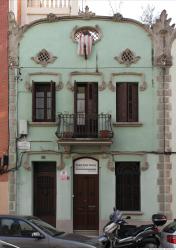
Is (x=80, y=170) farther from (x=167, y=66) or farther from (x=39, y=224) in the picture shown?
(x=39, y=224)

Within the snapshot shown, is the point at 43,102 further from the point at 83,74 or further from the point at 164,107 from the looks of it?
the point at 164,107

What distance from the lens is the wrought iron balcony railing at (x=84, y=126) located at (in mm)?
22203

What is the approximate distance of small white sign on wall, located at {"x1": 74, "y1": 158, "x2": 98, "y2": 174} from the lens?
22906 millimetres

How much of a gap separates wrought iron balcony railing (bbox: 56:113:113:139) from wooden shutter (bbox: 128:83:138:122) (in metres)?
1.06

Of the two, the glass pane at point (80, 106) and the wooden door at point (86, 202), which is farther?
the glass pane at point (80, 106)

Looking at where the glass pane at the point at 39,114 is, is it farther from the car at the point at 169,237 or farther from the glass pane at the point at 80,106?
the car at the point at 169,237

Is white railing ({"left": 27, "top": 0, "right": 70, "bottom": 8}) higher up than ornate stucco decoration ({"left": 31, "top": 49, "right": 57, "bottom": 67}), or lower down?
higher up

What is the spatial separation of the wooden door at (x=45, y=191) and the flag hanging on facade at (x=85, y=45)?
490cm

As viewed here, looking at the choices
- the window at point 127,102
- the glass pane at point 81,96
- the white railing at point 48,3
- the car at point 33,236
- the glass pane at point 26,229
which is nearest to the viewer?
the car at point 33,236

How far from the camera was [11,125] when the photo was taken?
23.0m

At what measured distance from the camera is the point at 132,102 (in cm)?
2316

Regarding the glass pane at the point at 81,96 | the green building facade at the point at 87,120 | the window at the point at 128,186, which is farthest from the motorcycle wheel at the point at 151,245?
the glass pane at the point at 81,96

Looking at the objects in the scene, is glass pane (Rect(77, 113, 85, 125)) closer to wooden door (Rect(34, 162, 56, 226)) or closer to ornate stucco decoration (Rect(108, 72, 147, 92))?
ornate stucco decoration (Rect(108, 72, 147, 92))

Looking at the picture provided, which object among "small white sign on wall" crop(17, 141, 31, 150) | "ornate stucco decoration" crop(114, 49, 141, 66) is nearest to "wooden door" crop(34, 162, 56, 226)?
"small white sign on wall" crop(17, 141, 31, 150)
